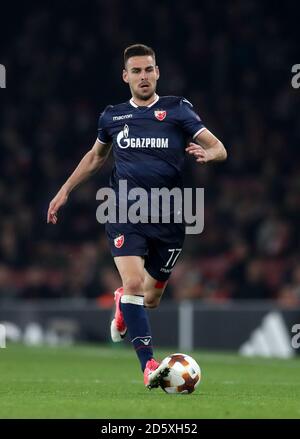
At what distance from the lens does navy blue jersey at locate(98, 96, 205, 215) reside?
342 inches

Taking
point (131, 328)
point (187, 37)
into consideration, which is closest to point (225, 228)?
point (187, 37)

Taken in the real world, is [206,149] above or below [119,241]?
above

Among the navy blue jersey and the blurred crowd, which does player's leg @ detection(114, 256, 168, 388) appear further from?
the blurred crowd

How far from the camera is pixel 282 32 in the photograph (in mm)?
22531

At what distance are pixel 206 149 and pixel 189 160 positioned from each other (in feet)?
41.1

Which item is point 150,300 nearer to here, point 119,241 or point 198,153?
point 119,241

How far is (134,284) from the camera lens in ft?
27.4

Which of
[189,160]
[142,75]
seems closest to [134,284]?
[142,75]

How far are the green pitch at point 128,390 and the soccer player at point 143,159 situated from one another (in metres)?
0.61

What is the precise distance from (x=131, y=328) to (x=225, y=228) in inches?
440

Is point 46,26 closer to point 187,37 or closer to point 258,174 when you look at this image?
point 187,37

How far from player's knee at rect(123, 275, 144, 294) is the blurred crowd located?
844 cm

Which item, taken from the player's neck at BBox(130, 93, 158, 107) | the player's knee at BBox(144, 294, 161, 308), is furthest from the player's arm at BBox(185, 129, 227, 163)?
the player's knee at BBox(144, 294, 161, 308)

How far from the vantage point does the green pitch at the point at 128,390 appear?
22.4 feet
